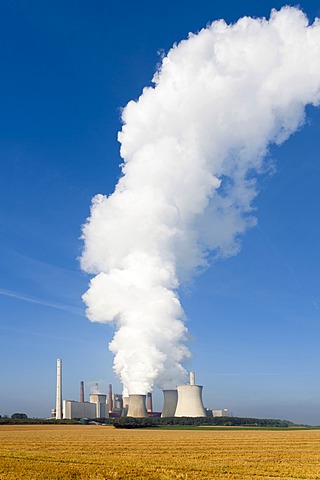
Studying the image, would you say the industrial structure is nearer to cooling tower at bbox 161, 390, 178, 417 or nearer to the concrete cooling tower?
cooling tower at bbox 161, 390, 178, 417

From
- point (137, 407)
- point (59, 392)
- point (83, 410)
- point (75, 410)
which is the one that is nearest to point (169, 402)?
point (137, 407)

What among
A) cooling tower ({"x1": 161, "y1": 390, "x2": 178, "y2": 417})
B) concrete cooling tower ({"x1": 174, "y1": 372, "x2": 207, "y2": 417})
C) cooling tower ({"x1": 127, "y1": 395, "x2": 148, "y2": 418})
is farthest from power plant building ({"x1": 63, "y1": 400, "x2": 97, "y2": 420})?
concrete cooling tower ({"x1": 174, "y1": 372, "x2": 207, "y2": 417})

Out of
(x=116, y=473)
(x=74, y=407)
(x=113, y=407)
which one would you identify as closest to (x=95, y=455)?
(x=116, y=473)

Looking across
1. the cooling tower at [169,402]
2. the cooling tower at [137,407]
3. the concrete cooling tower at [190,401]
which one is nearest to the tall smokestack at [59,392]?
the cooling tower at [169,402]

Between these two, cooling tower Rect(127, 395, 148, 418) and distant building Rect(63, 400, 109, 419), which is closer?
cooling tower Rect(127, 395, 148, 418)

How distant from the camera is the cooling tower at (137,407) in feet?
311

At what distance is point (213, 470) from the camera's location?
69.4 ft

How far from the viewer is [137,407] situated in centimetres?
9550

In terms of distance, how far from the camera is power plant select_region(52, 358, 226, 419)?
9325cm

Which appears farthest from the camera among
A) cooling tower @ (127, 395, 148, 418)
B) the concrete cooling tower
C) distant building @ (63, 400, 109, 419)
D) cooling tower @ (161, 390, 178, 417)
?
distant building @ (63, 400, 109, 419)

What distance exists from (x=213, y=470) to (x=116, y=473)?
407 centimetres

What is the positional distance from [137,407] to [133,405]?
2.86ft

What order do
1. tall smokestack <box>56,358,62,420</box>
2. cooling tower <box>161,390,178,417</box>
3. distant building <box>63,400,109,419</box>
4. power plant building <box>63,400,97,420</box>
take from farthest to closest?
1. distant building <box>63,400,109,419</box>
2. power plant building <box>63,400,97,420</box>
3. tall smokestack <box>56,358,62,420</box>
4. cooling tower <box>161,390,178,417</box>

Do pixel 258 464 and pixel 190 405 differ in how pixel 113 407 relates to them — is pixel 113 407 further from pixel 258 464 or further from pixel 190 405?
pixel 258 464
